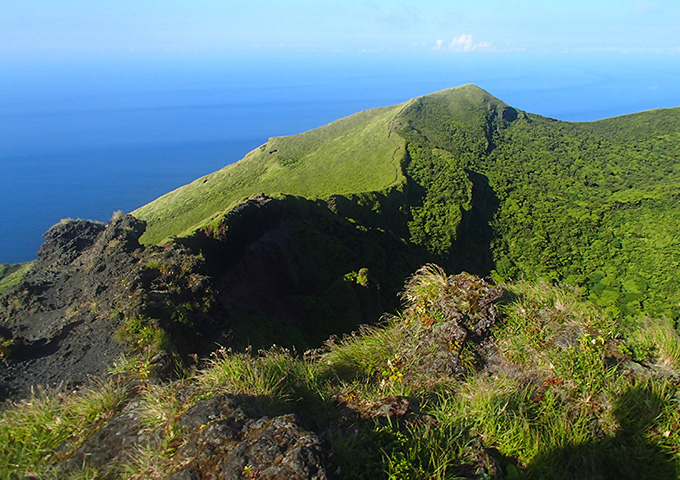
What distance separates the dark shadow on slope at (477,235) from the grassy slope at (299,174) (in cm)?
1093

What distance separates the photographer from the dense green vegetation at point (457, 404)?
3.30 meters

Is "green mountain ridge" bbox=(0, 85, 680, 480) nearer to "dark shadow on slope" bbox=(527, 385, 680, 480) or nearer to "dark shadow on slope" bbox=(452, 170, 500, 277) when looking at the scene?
"dark shadow on slope" bbox=(527, 385, 680, 480)

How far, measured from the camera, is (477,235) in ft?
164

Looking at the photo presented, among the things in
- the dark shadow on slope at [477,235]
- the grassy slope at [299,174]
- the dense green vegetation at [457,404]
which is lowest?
the dark shadow on slope at [477,235]

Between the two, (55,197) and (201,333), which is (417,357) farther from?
(55,197)

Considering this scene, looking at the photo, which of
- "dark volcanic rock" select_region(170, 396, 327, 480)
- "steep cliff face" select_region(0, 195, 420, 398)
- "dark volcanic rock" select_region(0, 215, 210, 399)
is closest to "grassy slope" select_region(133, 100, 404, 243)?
"steep cliff face" select_region(0, 195, 420, 398)

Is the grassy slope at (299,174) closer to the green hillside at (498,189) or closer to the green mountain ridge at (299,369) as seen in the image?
the green hillside at (498,189)

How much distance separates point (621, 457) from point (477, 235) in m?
49.1

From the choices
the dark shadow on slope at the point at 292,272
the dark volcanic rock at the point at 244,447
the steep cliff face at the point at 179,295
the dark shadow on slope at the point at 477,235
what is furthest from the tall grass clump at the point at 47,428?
the dark shadow on slope at the point at 477,235

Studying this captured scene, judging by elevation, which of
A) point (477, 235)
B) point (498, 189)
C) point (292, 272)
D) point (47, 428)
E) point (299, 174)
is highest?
point (299, 174)

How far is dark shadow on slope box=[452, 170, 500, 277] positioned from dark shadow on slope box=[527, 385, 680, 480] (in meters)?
41.4

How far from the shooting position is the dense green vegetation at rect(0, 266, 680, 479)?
330 centimetres

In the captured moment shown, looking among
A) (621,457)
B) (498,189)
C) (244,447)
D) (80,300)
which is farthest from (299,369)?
(498,189)

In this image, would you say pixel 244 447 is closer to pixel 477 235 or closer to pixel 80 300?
pixel 80 300
